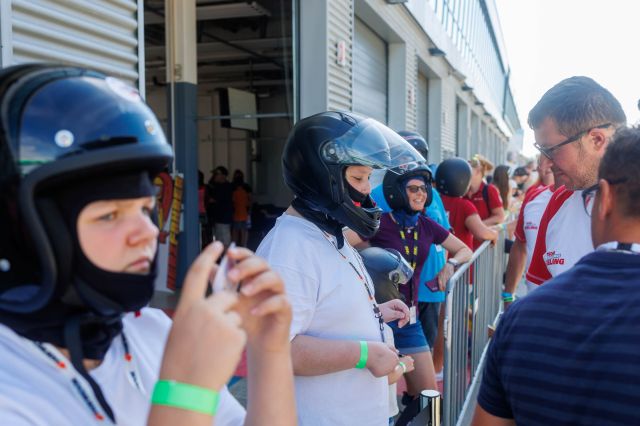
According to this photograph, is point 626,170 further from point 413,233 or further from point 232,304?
point 413,233

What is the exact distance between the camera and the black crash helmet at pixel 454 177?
543 cm

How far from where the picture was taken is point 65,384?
3.33 ft

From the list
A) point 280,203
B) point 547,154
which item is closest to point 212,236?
point 280,203

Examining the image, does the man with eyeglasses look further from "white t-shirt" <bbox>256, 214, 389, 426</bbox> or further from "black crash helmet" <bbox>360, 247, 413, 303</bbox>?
"white t-shirt" <bbox>256, 214, 389, 426</bbox>

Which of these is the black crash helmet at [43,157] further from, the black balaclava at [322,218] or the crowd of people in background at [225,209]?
the crowd of people in background at [225,209]

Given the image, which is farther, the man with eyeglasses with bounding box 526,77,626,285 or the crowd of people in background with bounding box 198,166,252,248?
the crowd of people in background with bounding box 198,166,252,248

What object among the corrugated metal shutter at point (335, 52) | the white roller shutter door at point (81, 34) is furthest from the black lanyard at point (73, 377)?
the corrugated metal shutter at point (335, 52)

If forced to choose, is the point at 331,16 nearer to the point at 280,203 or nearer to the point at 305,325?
the point at 305,325

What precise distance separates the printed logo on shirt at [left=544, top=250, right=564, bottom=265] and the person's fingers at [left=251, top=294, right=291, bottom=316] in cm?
200

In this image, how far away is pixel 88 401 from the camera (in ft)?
3.37

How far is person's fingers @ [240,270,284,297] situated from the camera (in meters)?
1.07

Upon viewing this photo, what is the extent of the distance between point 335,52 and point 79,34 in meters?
4.62

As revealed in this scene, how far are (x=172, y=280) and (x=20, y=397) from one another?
6.78m

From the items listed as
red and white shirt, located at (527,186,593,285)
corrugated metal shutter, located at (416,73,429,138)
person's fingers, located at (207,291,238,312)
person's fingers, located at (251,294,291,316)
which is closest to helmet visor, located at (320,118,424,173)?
red and white shirt, located at (527,186,593,285)
